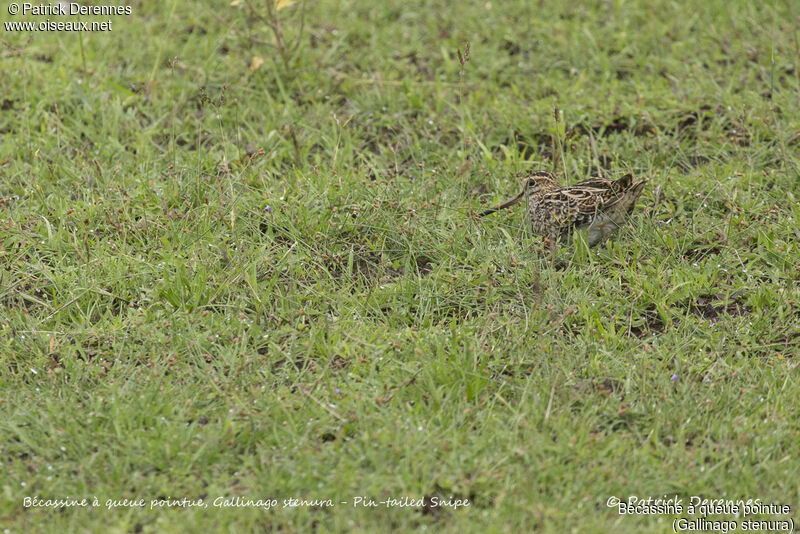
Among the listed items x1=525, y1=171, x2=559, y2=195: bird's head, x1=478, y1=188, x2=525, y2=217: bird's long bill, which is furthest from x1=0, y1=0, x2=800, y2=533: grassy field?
x1=525, y1=171, x2=559, y2=195: bird's head

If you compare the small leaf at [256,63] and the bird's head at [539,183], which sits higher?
the small leaf at [256,63]

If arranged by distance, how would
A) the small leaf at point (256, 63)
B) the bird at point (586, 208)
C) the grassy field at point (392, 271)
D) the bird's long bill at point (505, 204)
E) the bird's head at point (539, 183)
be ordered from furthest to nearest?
the small leaf at point (256, 63) < the bird's long bill at point (505, 204) < the bird's head at point (539, 183) < the bird at point (586, 208) < the grassy field at point (392, 271)

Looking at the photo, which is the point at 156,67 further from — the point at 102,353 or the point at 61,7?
the point at 102,353

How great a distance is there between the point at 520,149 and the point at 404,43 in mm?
1791

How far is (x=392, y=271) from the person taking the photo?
18.7 ft

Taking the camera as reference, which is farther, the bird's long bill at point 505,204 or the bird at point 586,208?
the bird's long bill at point 505,204

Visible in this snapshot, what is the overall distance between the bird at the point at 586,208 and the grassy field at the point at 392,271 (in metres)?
0.11

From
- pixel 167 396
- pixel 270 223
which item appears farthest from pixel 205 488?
pixel 270 223

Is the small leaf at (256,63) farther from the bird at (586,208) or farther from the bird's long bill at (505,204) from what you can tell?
the bird at (586,208)

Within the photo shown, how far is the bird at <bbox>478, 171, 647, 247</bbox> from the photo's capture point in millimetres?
5602

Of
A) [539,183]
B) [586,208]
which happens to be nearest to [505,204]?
[539,183]

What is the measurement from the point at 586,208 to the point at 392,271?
1240 millimetres

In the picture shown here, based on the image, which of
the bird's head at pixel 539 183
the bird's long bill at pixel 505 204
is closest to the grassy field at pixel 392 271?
the bird's long bill at pixel 505 204

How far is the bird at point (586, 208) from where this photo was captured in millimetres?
5602
